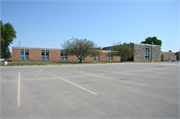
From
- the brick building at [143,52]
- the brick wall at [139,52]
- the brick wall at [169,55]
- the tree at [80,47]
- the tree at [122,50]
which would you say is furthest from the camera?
the brick wall at [169,55]

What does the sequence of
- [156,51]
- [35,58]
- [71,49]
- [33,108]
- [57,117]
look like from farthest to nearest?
[156,51] → [35,58] → [71,49] → [33,108] → [57,117]

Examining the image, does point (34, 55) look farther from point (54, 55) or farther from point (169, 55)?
point (169, 55)

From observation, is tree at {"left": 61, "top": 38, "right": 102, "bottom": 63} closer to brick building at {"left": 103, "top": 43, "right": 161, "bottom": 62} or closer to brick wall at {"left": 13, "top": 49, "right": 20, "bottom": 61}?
brick wall at {"left": 13, "top": 49, "right": 20, "bottom": 61}

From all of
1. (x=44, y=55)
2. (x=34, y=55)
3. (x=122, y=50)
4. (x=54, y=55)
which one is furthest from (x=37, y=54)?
(x=122, y=50)

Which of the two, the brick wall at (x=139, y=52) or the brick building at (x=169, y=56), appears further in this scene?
the brick building at (x=169, y=56)

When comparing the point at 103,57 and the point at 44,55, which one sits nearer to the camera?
the point at 44,55

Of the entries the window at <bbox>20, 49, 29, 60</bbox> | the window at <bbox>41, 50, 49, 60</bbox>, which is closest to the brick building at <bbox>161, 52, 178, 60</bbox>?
the window at <bbox>41, 50, 49, 60</bbox>

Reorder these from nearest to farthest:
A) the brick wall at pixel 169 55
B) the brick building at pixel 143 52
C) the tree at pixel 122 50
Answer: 1. the tree at pixel 122 50
2. the brick building at pixel 143 52
3. the brick wall at pixel 169 55

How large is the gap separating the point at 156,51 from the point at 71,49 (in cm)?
5911

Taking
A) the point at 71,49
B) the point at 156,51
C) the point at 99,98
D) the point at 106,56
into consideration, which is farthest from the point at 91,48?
the point at 156,51

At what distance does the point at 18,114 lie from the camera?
3.76m

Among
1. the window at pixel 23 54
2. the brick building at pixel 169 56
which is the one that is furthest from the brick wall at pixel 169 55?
the window at pixel 23 54

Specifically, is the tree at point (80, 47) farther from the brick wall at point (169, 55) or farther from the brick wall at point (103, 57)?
the brick wall at point (169, 55)

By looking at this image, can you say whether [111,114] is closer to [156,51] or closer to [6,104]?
[6,104]
